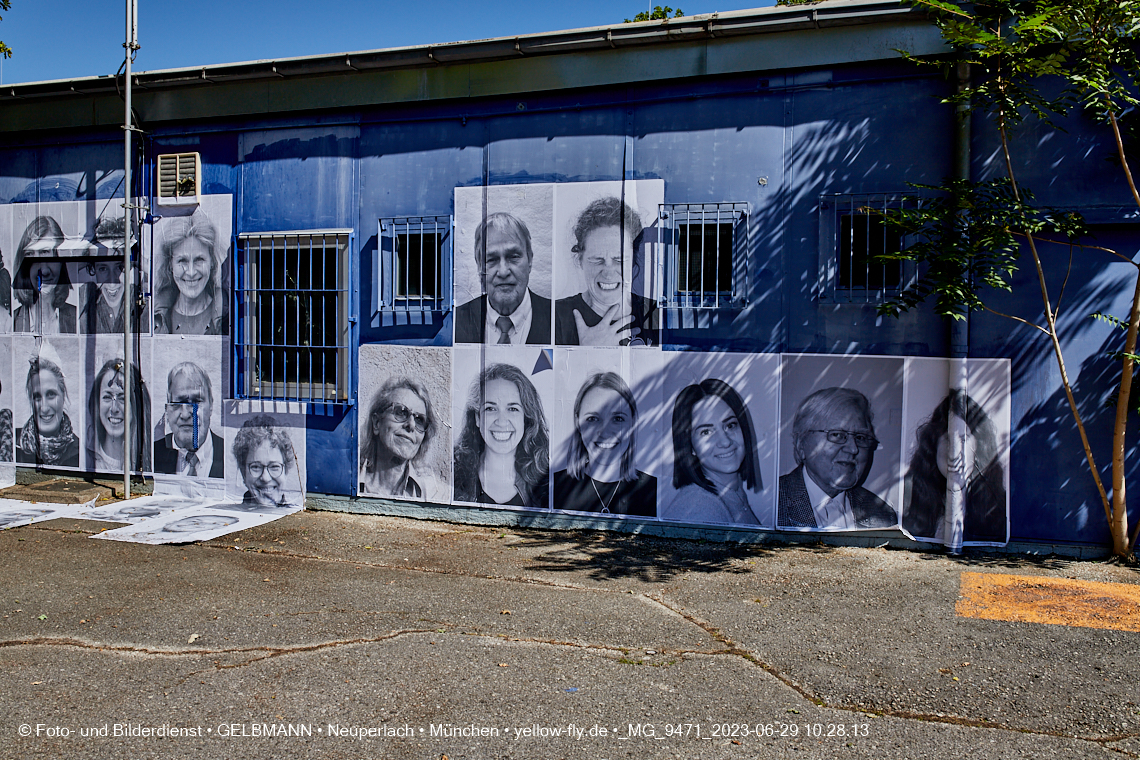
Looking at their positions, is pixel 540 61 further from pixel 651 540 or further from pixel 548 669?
pixel 548 669

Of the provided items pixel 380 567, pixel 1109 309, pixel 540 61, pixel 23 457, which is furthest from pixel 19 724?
pixel 1109 309

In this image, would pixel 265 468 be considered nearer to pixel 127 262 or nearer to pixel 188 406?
pixel 188 406

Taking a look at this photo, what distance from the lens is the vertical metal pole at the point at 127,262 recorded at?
8.79 meters

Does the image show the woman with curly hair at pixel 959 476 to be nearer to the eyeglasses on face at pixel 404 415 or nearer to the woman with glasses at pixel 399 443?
the woman with glasses at pixel 399 443

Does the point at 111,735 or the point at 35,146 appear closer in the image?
the point at 111,735

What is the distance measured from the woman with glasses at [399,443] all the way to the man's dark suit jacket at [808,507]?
3303mm

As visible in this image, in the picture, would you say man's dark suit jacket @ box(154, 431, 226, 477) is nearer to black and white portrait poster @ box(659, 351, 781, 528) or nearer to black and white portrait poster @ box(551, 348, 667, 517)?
black and white portrait poster @ box(551, 348, 667, 517)

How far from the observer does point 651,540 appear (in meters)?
7.61

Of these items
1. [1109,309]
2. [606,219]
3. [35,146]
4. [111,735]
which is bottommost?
[111,735]

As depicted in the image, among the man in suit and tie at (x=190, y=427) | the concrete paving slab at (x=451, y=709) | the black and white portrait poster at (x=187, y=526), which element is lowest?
the concrete paving slab at (x=451, y=709)

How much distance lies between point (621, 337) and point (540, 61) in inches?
108

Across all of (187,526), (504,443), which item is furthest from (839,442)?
(187,526)

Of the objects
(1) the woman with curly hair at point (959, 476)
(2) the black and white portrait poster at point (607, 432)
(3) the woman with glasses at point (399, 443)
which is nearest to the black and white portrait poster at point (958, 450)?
(1) the woman with curly hair at point (959, 476)

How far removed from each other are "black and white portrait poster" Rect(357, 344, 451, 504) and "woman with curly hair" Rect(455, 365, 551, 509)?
26cm
